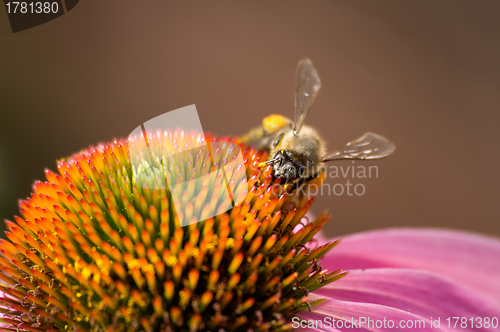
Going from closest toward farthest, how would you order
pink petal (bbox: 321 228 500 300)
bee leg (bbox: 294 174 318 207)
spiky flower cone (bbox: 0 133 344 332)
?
spiky flower cone (bbox: 0 133 344 332), bee leg (bbox: 294 174 318 207), pink petal (bbox: 321 228 500 300)

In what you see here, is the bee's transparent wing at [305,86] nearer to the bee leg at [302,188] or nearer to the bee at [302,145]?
the bee at [302,145]

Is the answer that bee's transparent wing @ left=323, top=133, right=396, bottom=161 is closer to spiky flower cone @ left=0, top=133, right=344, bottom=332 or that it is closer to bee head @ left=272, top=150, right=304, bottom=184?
bee head @ left=272, top=150, right=304, bottom=184

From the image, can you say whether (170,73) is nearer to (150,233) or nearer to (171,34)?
(171,34)

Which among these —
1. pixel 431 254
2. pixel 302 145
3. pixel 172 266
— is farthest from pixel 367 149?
pixel 172 266

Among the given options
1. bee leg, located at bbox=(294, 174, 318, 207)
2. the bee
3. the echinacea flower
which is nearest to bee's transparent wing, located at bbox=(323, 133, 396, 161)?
the bee

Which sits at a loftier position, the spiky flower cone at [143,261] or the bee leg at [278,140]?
the bee leg at [278,140]

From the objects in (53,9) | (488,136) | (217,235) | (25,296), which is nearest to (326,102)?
(488,136)

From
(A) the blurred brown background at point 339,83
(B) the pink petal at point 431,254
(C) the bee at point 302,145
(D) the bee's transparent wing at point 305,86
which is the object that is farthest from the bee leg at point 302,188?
(A) the blurred brown background at point 339,83
